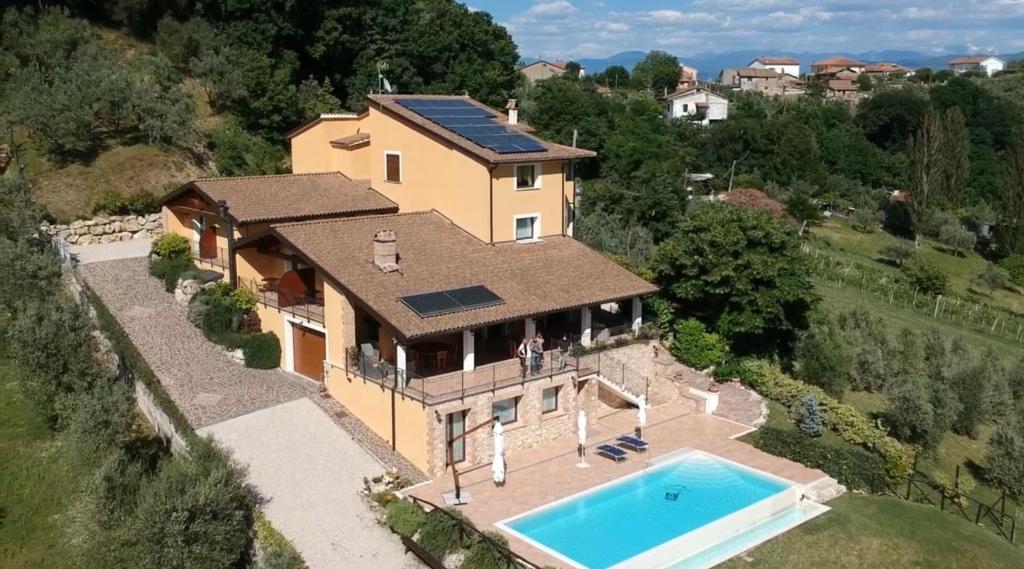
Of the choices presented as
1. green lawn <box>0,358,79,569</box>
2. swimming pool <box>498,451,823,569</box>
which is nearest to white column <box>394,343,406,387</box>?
swimming pool <box>498,451,823,569</box>

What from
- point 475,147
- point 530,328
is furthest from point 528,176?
point 530,328

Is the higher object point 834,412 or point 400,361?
point 400,361

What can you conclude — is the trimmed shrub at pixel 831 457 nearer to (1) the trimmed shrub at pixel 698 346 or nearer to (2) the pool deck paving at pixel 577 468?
(2) the pool deck paving at pixel 577 468

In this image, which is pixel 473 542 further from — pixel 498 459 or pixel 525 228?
pixel 525 228

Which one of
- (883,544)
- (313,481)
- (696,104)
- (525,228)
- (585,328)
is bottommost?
(883,544)

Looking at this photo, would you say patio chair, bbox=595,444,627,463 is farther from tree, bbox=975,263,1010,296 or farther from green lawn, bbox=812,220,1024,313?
tree, bbox=975,263,1010,296

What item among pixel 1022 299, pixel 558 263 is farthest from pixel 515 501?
pixel 1022 299
